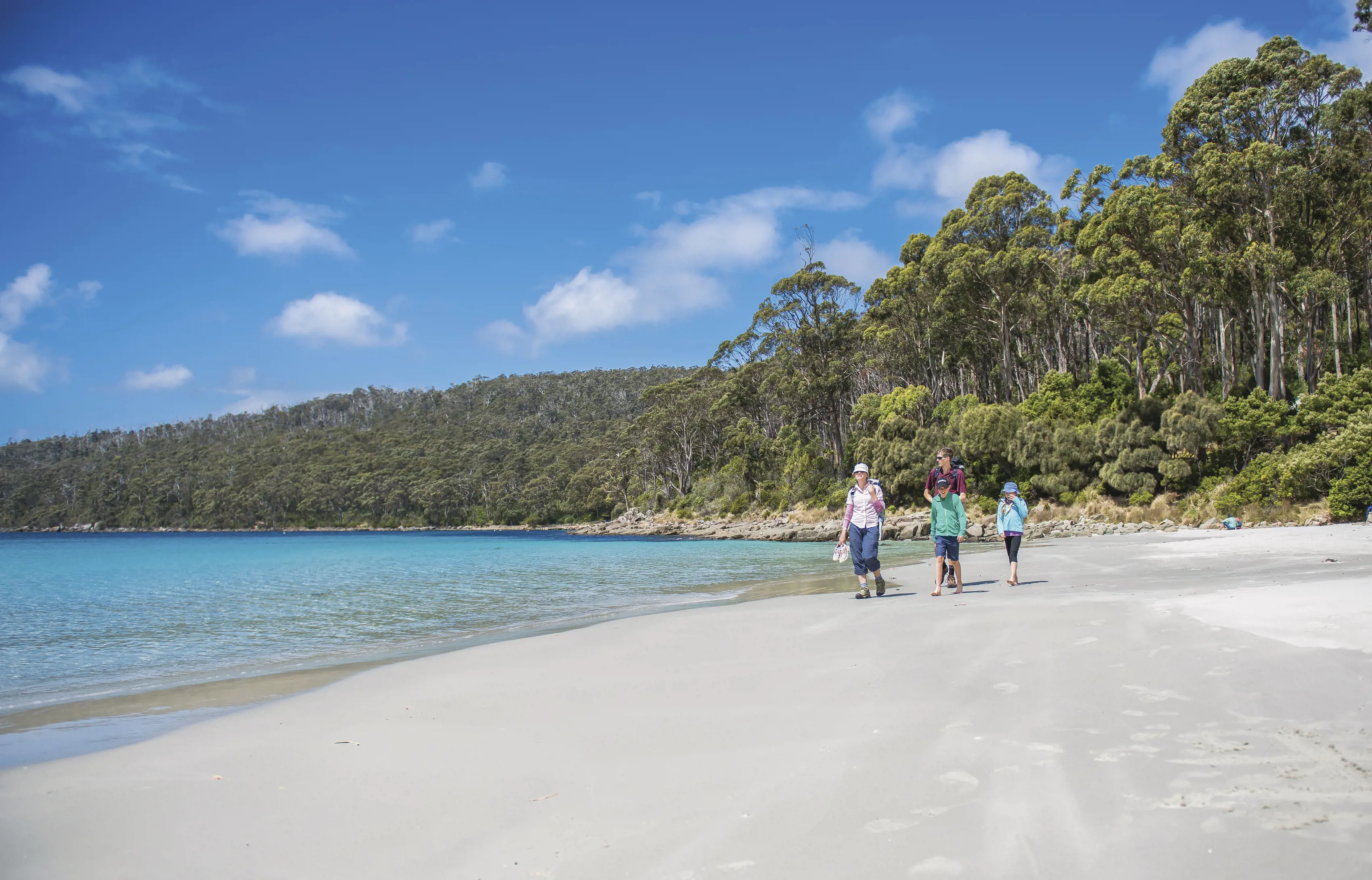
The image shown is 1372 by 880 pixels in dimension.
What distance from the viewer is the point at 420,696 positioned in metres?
5.26

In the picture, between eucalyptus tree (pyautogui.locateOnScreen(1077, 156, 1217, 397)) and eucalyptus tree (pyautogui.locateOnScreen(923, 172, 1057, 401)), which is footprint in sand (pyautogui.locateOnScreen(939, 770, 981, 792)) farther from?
eucalyptus tree (pyautogui.locateOnScreen(923, 172, 1057, 401))

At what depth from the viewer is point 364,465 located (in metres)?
115

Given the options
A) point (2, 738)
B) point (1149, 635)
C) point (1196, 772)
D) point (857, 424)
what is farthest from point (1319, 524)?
point (857, 424)

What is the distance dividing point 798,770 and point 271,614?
11999 millimetres

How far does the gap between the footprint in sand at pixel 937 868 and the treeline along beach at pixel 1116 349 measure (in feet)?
75.7

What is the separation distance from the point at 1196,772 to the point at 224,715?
5.77 meters

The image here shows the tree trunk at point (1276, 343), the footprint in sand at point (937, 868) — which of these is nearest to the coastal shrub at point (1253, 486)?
the tree trunk at point (1276, 343)

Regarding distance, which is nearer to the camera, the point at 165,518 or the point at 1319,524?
the point at 1319,524

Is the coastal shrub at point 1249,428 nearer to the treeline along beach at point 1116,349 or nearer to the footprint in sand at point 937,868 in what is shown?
the treeline along beach at point 1116,349

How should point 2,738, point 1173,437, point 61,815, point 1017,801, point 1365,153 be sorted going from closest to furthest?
point 1017,801 → point 61,815 → point 2,738 → point 1365,153 → point 1173,437

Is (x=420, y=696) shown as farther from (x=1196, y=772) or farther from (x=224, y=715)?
(x=1196, y=772)

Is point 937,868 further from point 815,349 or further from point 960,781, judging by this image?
point 815,349

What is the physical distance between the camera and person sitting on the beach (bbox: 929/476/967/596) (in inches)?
368

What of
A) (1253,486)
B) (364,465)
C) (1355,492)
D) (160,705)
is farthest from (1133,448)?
(364,465)
